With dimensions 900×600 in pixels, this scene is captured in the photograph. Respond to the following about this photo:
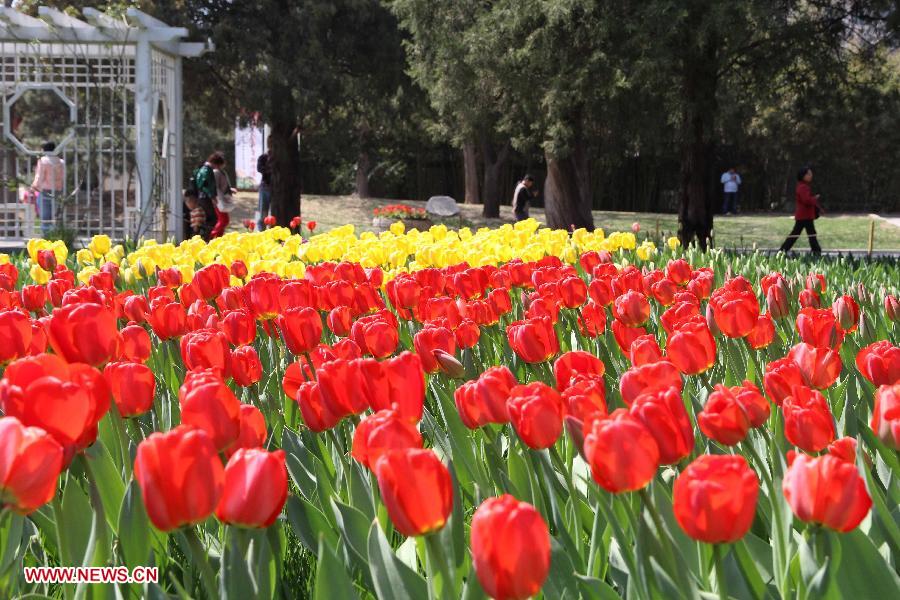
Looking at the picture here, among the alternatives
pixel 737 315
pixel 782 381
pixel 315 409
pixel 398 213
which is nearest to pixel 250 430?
pixel 315 409

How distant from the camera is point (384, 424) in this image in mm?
1271

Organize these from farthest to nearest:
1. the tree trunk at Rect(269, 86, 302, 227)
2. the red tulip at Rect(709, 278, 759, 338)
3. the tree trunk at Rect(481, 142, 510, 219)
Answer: the tree trunk at Rect(481, 142, 510, 219) < the tree trunk at Rect(269, 86, 302, 227) < the red tulip at Rect(709, 278, 759, 338)

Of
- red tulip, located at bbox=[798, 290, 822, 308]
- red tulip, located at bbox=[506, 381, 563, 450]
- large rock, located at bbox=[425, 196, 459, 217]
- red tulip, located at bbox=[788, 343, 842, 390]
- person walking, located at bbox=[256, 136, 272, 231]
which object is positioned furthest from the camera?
large rock, located at bbox=[425, 196, 459, 217]

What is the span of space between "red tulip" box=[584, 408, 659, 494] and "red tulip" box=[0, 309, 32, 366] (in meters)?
1.32

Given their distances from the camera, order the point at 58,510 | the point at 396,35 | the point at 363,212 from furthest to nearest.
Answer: the point at 363,212 < the point at 396,35 < the point at 58,510

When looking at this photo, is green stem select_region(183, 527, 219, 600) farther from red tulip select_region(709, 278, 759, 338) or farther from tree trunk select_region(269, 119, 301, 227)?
tree trunk select_region(269, 119, 301, 227)

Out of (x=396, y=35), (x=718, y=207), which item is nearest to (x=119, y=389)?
(x=396, y=35)

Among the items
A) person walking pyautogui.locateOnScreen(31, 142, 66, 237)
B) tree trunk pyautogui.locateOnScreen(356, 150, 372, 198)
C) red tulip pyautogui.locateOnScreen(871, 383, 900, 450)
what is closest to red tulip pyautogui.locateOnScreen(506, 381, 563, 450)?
red tulip pyautogui.locateOnScreen(871, 383, 900, 450)

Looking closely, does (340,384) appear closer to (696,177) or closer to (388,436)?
(388,436)

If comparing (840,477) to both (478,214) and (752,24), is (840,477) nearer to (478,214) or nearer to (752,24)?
(752,24)

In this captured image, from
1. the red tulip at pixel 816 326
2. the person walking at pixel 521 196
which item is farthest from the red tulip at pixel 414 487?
the person walking at pixel 521 196

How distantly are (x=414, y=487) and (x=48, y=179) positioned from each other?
1513 centimetres

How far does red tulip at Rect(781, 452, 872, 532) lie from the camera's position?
1122mm

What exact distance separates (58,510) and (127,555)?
12 cm
